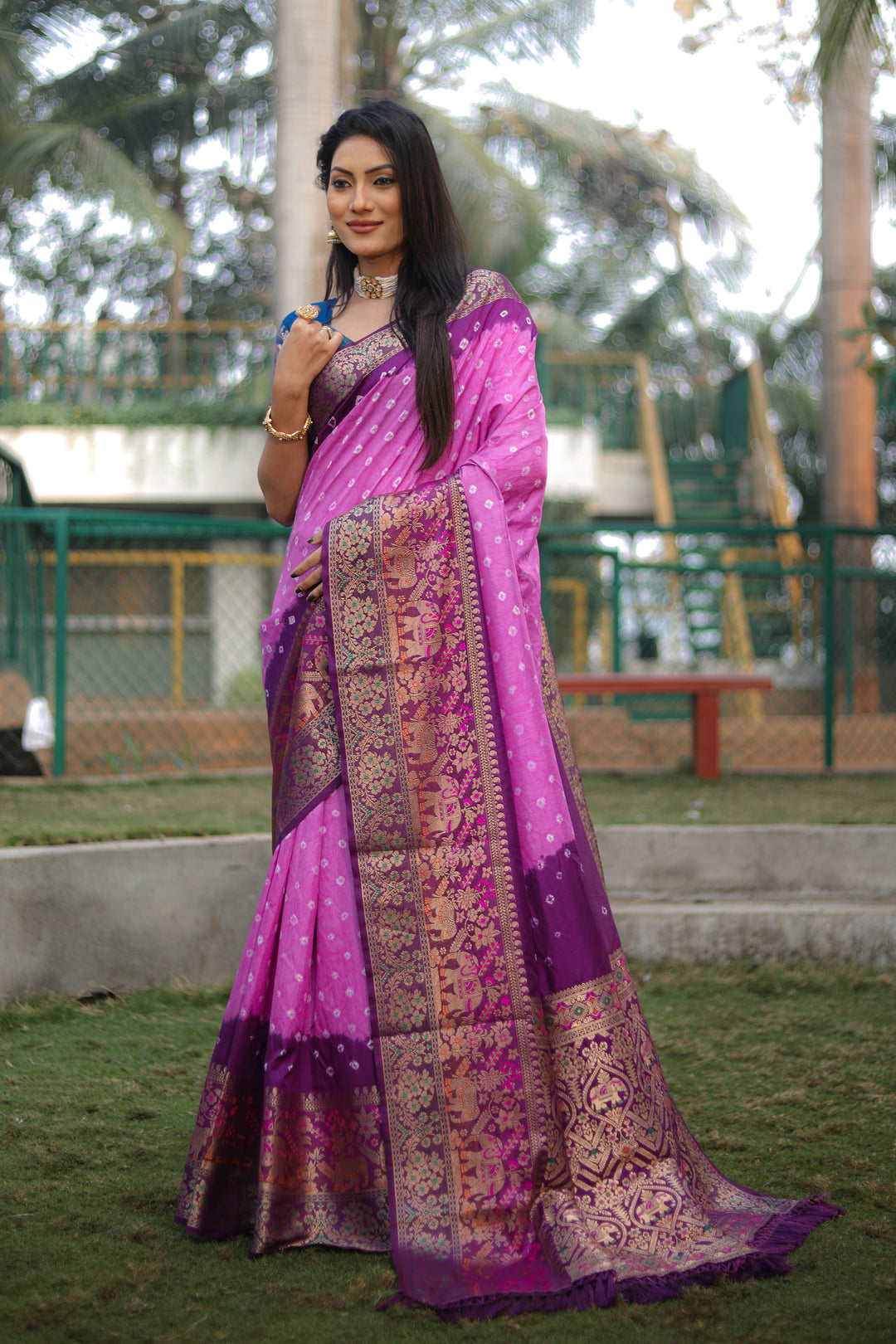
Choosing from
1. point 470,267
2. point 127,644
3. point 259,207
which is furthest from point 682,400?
point 470,267

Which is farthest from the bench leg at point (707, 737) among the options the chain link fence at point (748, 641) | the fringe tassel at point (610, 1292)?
the fringe tassel at point (610, 1292)

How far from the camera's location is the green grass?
→ 1.80 m

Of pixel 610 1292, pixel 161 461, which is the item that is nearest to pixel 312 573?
pixel 610 1292

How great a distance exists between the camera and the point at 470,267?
239 centimetres

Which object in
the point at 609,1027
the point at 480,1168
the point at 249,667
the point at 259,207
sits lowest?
the point at 480,1168

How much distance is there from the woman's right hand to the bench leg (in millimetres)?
4507

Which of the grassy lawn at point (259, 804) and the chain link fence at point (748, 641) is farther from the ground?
the chain link fence at point (748, 641)

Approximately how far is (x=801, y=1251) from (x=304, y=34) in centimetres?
855

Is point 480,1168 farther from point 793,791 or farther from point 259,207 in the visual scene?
point 259,207

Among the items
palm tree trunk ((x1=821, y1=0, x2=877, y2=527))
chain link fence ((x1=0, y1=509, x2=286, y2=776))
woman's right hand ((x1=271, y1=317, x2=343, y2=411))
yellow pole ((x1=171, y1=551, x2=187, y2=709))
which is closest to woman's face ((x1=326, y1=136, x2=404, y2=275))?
woman's right hand ((x1=271, y1=317, x2=343, y2=411))

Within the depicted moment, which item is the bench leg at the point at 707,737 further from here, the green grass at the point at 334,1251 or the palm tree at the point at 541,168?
the palm tree at the point at 541,168

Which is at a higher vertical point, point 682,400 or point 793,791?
point 682,400

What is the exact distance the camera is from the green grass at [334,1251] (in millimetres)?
1798

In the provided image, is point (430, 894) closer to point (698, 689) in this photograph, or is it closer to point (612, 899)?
point (612, 899)
